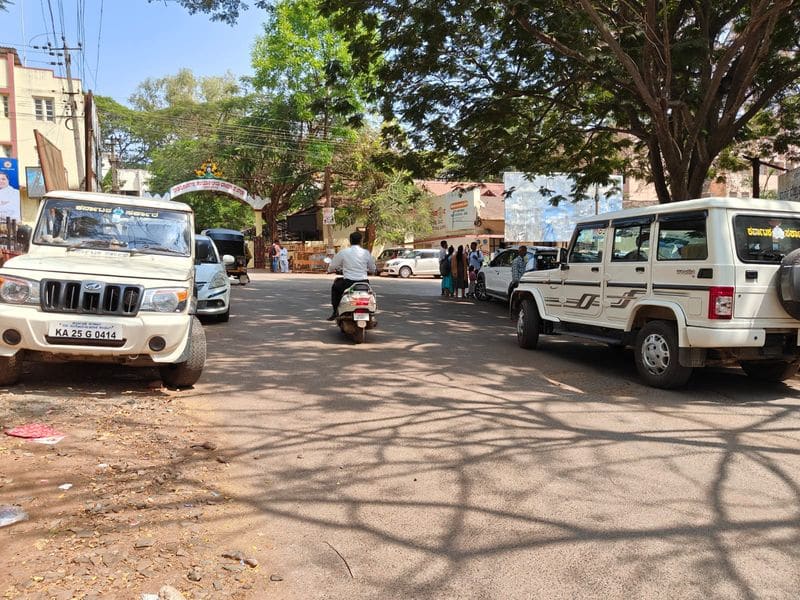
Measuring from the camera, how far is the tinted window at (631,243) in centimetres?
748

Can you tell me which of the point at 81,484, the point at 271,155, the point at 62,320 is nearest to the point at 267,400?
the point at 62,320

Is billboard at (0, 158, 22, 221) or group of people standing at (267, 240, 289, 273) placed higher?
billboard at (0, 158, 22, 221)

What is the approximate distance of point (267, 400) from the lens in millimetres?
6301

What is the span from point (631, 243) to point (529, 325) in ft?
8.16

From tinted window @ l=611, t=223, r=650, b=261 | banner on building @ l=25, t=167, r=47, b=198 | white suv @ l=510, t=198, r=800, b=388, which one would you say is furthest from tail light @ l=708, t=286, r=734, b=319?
banner on building @ l=25, t=167, r=47, b=198

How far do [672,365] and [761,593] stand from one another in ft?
14.0

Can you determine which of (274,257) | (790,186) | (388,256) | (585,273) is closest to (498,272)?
(790,186)

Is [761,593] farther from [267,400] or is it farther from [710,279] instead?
[267,400]

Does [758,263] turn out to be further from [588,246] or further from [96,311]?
[96,311]

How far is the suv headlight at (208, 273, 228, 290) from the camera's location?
11.5m

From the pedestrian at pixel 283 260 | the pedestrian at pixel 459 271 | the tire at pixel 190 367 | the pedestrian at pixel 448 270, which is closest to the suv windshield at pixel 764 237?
the tire at pixel 190 367

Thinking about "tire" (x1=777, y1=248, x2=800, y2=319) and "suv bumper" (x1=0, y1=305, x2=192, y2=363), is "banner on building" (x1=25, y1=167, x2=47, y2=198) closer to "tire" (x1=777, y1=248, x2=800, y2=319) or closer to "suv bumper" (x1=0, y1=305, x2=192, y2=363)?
"suv bumper" (x1=0, y1=305, x2=192, y2=363)

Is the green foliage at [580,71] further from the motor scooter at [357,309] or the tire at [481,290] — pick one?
the motor scooter at [357,309]

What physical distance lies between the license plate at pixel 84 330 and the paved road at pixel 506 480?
1088 millimetres
